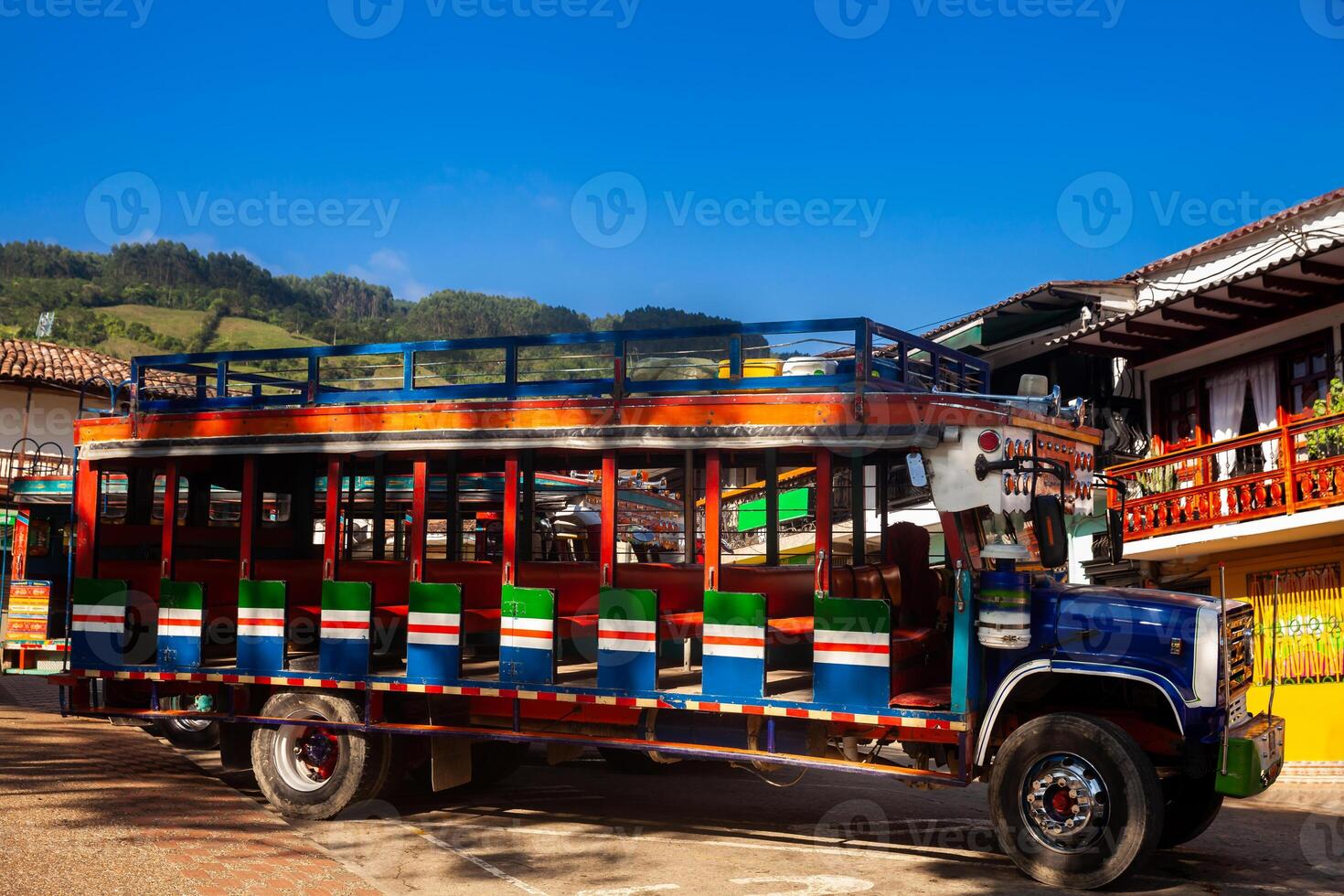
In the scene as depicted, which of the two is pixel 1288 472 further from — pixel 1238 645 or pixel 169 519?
pixel 169 519

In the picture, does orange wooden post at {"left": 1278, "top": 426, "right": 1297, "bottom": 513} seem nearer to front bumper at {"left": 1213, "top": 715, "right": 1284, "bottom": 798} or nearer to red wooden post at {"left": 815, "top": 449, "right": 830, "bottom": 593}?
front bumper at {"left": 1213, "top": 715, "right": 1284, "bottom": 798}

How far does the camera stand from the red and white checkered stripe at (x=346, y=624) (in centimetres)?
905

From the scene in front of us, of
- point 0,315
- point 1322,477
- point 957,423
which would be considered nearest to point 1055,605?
point 957,423

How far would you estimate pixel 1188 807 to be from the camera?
788cm

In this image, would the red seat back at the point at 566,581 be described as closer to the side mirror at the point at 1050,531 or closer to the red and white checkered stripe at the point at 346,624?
the red and white checkered stripe at the point at 346,624

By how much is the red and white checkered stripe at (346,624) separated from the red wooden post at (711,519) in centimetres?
285

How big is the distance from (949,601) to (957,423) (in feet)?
4.46

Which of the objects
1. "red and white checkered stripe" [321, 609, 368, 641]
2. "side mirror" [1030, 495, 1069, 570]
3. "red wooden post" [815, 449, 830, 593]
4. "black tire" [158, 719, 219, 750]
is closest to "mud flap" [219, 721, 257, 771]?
"red and white checkered stripe" [321, 609, 368, 641]

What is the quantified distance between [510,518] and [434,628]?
1.02 m

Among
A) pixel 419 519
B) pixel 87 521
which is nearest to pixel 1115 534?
pixel 419 519

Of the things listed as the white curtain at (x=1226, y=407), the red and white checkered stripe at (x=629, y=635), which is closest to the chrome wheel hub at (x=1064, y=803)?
the red and white checkered stripe at (x=629, y=635)

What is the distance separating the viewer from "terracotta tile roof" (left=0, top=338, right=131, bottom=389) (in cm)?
2752

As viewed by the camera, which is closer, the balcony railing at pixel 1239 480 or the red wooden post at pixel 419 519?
the red wooden post at pixel 419 519

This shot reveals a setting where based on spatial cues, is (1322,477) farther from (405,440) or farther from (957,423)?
(405,440)
